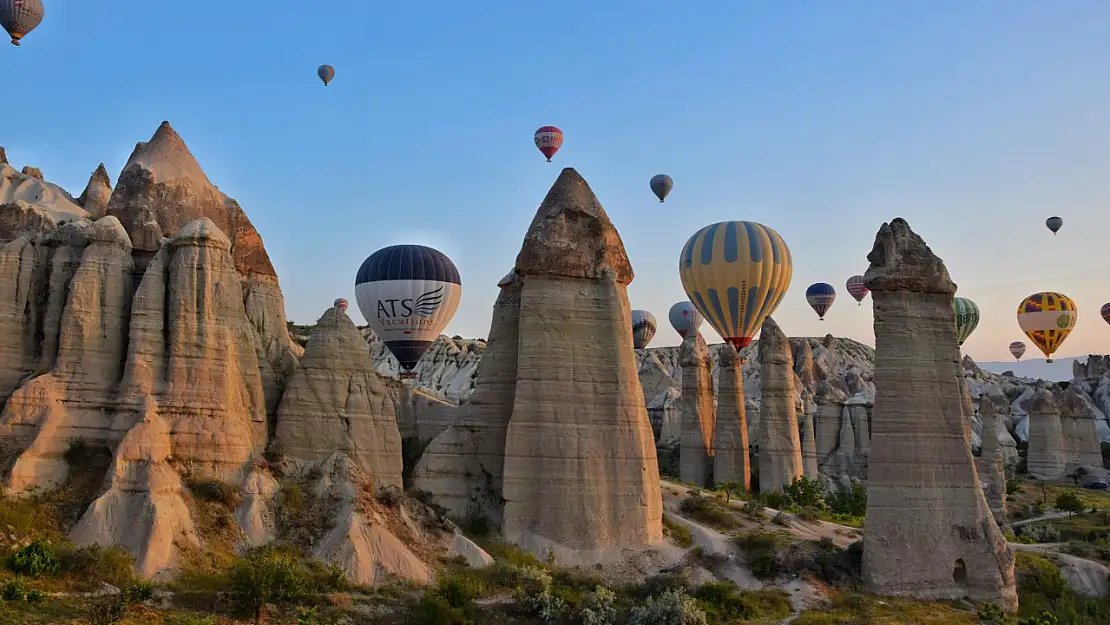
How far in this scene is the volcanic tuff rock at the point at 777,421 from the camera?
48.0 m

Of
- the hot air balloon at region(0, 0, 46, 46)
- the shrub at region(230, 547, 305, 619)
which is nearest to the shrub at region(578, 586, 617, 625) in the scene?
the shrub at region(230, 547, 305, 619)

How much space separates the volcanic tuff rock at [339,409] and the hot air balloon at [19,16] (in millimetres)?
30089

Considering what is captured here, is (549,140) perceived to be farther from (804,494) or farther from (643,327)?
(643,327)

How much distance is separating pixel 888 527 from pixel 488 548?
10950 mm

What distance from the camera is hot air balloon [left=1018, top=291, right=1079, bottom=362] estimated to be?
3474 inches

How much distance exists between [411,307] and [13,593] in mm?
34498

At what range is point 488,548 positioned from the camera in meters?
25.7

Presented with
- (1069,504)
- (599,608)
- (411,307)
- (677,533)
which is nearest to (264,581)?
(599,608)

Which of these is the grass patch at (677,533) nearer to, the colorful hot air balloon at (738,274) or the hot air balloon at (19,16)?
the colorful hot air balloon at (738,274)

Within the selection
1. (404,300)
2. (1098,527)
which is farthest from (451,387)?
(1098,527)

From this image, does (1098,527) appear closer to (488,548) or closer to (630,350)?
(630,350)

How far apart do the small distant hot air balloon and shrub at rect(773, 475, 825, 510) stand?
58.5m

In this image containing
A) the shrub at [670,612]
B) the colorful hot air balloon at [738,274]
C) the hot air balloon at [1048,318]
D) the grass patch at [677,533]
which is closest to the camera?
the shrub at [670,612]

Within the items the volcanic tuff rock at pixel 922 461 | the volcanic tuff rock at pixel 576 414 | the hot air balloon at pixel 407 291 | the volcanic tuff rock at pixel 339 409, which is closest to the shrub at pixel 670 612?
the volcanic tuff rock at pixel 576 414
